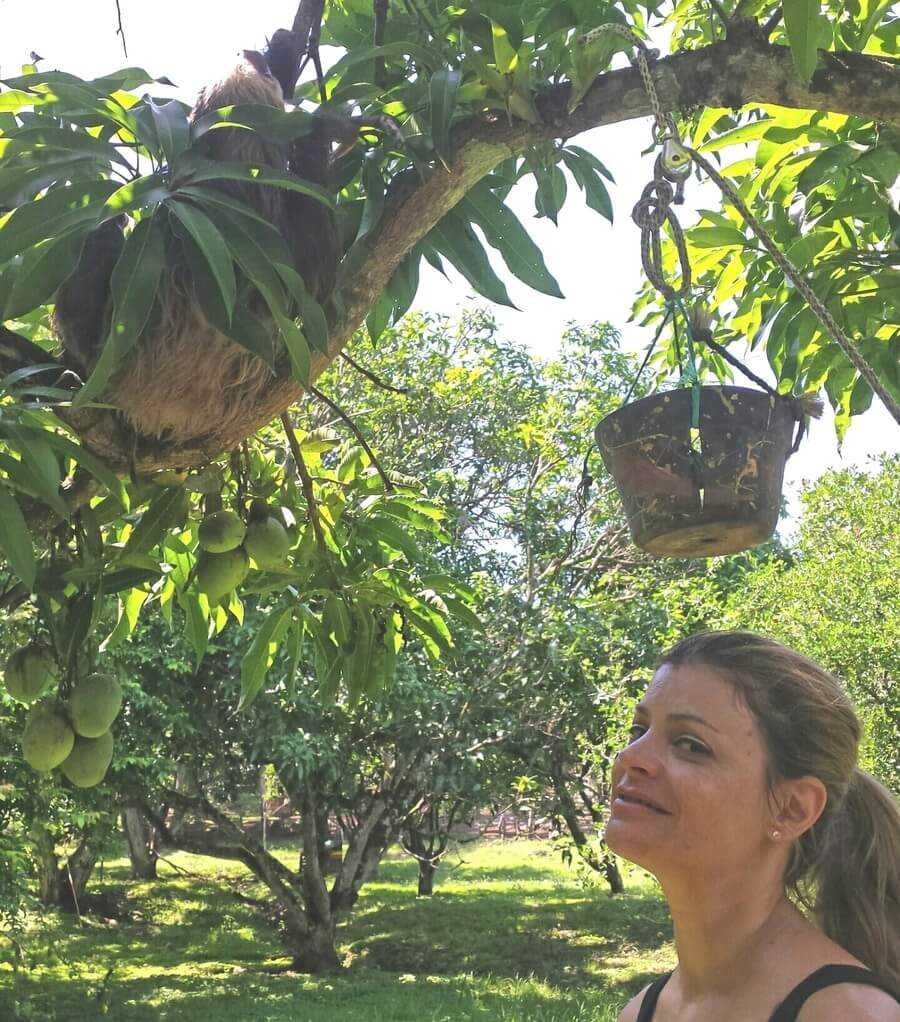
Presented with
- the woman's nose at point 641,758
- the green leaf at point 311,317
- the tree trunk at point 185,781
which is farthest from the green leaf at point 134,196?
the tree trunk at point 185,781

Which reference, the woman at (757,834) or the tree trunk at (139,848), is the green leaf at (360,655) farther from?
the tree trunk at (139,848)

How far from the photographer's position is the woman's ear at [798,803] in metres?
1.18

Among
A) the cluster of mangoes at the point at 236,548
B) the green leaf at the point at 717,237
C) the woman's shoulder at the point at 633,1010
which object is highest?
the green leaf at the point at 717,237

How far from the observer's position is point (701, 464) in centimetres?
151

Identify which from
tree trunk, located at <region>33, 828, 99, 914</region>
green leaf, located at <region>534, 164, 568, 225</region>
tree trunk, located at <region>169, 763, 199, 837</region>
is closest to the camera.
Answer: green leaf, located at <region>534, 164, 568, 225</region>

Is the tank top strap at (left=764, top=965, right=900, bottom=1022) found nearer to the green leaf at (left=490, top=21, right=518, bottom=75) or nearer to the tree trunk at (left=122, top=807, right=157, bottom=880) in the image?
the green leaf at (left=490, top=21, right=518, bottom=75)

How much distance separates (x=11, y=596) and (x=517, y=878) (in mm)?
14094

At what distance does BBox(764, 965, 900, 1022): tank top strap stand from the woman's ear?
158 millimetres

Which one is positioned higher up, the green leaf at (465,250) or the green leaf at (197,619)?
the green leaf at (465,250)

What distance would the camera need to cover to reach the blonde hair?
1203mm

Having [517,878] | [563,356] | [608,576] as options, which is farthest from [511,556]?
[517,878]

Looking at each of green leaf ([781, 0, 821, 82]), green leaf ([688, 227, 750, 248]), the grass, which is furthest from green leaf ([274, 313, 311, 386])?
the grass

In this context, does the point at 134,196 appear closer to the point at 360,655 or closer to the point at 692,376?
the point at 692,376

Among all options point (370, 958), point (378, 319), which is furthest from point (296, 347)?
point (370, 958)
